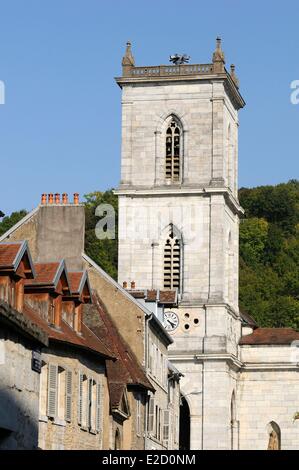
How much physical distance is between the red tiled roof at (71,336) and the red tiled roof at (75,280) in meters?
0.95

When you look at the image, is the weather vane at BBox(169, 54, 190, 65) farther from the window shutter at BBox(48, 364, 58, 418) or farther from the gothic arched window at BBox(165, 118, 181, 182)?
the window shutter at BBox(48, 364, 58, 418)

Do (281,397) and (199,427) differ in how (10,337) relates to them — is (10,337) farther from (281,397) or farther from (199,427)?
(281,397)

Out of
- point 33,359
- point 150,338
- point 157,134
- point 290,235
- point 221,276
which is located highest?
point 290,235

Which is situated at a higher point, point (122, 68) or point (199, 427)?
point (122, 68)

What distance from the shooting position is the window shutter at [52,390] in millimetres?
37094

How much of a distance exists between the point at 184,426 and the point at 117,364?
132 ft

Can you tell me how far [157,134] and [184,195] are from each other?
12.8ft

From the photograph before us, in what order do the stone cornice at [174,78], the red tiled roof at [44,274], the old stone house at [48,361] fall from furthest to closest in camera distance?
the stone cornice at [174,78] → the red tiled roof at [44,274] → the old stone house at [48,361]

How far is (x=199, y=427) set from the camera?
283ft

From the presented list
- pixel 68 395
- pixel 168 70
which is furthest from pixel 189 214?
pixel 68 395

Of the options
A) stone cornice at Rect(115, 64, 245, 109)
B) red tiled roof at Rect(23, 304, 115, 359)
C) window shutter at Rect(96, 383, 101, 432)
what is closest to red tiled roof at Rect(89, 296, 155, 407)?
red tiled roof at Rect(23, 304, 115, 359)

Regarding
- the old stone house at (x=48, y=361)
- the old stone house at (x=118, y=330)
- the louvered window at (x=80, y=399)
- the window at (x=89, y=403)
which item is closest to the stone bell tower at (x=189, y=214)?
the old stone house at (x=118, y=330)

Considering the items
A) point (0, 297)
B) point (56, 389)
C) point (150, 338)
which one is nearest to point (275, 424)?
point (150, 338)

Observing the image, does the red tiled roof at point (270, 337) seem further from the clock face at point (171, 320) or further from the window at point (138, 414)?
the window at point (138, 414)
